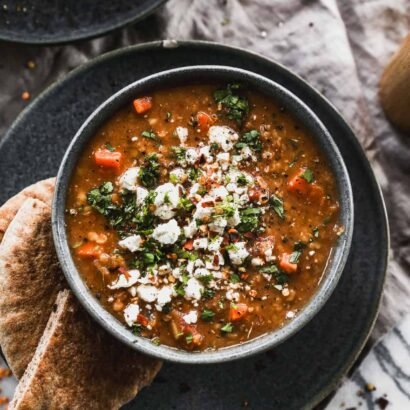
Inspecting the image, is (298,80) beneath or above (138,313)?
above

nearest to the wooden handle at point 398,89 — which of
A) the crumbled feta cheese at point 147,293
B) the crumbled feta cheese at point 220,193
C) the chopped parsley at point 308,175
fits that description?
the chopped parsley at point 308,175

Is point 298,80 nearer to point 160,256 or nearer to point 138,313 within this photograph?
point 160,256

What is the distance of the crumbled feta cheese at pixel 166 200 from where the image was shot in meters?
3.75

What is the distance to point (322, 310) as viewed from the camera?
4.39 meters

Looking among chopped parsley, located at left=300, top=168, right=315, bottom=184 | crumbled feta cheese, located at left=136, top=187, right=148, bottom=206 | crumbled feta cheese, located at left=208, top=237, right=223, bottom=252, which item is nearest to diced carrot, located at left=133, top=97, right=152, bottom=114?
crumbled feta cheese, located at left=136, top=187, right=148, bottom=206

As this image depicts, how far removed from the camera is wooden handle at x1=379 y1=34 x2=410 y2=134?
4480 mm

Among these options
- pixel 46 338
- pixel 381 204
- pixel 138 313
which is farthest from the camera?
pixel 381 204

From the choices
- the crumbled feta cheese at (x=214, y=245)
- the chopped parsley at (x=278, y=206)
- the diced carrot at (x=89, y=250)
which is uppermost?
the chopped parsley at (x=278, y=206)

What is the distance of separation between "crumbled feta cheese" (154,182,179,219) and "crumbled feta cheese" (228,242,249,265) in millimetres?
373

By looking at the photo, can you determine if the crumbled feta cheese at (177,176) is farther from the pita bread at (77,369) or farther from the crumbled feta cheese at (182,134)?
the pita bread at (77,369)

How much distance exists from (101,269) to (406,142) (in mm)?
2319

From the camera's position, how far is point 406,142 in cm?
486

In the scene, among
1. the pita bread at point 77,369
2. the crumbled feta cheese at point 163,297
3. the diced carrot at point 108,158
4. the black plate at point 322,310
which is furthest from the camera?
the black plate at point 322,310

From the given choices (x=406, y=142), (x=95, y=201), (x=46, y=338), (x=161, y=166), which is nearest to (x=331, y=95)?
(x=406, y=142)
